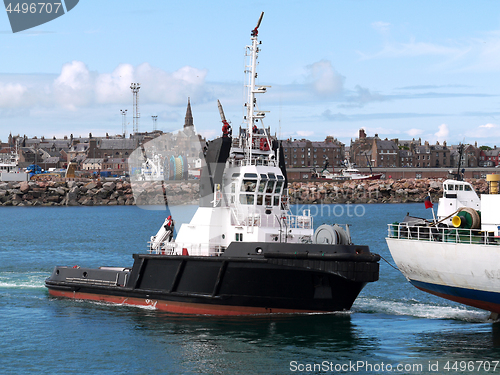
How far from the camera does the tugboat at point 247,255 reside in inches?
772

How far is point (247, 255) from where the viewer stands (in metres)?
20.0

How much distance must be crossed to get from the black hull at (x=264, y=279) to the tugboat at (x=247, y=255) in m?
0.03

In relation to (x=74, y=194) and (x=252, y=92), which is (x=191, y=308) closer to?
(x=252, y=92)

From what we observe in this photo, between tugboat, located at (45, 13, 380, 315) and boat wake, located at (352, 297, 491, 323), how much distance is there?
2.59 meters

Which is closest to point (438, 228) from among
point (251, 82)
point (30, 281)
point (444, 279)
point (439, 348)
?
point (444, 279)

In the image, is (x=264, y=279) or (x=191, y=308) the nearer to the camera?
(x=264, y=279)

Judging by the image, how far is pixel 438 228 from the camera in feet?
67.5

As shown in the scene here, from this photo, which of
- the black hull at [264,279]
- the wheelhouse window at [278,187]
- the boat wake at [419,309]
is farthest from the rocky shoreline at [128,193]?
the black hull at [264,279]

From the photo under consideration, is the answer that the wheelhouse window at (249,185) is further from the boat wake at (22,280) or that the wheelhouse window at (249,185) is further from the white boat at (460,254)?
the boat wake at (22,280)

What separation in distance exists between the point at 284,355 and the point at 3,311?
1205 centimetres

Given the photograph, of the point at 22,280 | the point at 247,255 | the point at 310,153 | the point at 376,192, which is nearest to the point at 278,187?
the point at 247,255

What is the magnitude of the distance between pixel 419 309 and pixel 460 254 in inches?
143

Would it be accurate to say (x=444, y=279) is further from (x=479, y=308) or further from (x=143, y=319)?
(x=143, y=319)

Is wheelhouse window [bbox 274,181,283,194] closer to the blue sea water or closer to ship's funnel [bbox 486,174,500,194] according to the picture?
the blue sea water
